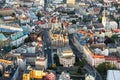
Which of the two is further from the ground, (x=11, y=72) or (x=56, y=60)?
(x=11, y=72)

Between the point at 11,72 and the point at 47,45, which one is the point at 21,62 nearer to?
the point at 11,72

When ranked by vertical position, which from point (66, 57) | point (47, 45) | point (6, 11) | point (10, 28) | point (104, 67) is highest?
point (6, 11)

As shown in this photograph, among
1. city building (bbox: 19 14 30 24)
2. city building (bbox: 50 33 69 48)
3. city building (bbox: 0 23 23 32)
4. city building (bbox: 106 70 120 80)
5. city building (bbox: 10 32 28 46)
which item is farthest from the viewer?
city building (bbox: 19 14 30 24)

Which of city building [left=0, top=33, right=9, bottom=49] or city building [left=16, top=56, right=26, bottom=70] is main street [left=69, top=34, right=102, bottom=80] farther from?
city building [left=0, top=33, right=9, bottom=49]

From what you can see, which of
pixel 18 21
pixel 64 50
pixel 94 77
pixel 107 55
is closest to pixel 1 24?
pixel 18 21

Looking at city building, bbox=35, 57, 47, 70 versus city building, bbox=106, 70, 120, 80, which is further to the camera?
city building, bbox=35, 57, 47, 70

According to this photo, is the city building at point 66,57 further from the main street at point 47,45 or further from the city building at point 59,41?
the city building at point 59,41

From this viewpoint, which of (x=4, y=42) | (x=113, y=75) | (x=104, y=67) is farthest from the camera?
(x=4, y=42)

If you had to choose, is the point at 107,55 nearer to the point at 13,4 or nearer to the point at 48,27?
the point at 48,27

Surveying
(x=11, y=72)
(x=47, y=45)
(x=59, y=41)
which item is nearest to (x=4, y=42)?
(x=47, y=45)

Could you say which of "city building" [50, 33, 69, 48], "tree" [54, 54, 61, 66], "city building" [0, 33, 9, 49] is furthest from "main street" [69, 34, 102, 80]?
"city building" [0, 33, 9, 49]

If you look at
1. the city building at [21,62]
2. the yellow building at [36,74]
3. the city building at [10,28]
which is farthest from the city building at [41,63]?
the city building at [10,28]
